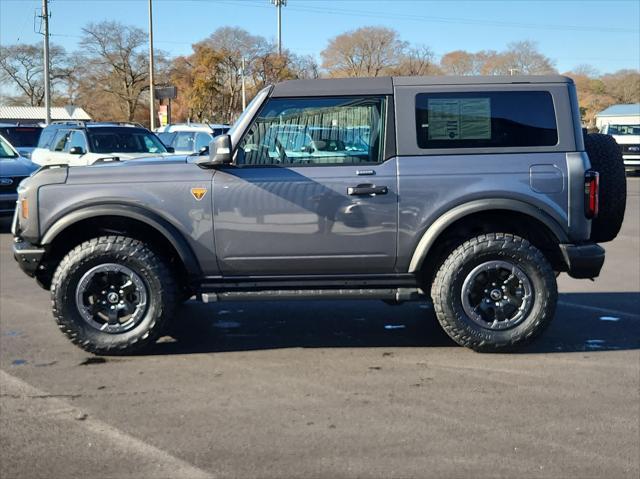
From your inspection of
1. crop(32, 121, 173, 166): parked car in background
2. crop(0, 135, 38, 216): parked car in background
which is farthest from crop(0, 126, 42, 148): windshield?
crop(0, 135, 38, 216): parked car in background

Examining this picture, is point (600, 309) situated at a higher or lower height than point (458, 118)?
lower

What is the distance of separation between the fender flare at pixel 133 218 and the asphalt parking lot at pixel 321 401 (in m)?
0.81

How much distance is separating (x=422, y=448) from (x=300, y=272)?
204cm

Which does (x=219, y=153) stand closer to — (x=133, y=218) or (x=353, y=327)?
(x=133, y=218)

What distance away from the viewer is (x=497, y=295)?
5953mm

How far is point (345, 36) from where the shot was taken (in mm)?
48406

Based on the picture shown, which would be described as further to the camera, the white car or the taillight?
the white car

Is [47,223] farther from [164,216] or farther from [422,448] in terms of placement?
[422,448]

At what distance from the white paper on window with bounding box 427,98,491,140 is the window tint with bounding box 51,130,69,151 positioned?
12.1m

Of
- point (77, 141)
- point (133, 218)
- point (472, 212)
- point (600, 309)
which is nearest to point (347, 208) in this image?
point (472, 212)

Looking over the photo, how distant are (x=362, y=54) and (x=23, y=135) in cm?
2659

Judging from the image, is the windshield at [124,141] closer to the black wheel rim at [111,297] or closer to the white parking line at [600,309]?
the white parking line at [600,309]

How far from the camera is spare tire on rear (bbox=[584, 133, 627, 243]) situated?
20.1 feet

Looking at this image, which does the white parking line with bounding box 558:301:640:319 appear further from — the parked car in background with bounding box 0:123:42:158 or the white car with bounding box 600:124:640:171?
the white car with bounding box 600:124:640:171
